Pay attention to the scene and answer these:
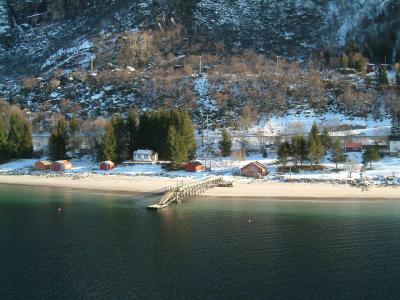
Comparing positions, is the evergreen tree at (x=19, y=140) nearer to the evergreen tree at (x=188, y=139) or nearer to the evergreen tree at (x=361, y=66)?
the evergreen tree at (x=188, y=139)

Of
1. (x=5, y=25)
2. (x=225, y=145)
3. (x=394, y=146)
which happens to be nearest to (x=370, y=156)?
(x=394, y=146)

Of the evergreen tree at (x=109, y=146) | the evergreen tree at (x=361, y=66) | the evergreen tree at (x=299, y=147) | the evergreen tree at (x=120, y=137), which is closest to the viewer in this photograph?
the evergreen tree at (x=299, y=147)

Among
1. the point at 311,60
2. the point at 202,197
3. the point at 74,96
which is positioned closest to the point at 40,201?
the point at 202,197

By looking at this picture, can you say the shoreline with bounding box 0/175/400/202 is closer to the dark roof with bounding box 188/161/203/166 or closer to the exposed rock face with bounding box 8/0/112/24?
the dark roof with bounding box 188/161/203/166

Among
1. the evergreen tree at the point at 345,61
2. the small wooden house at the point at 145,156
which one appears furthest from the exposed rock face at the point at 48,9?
the small wooden house at the point at 145,156

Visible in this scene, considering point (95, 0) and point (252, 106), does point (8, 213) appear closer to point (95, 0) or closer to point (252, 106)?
point (252, 106)
